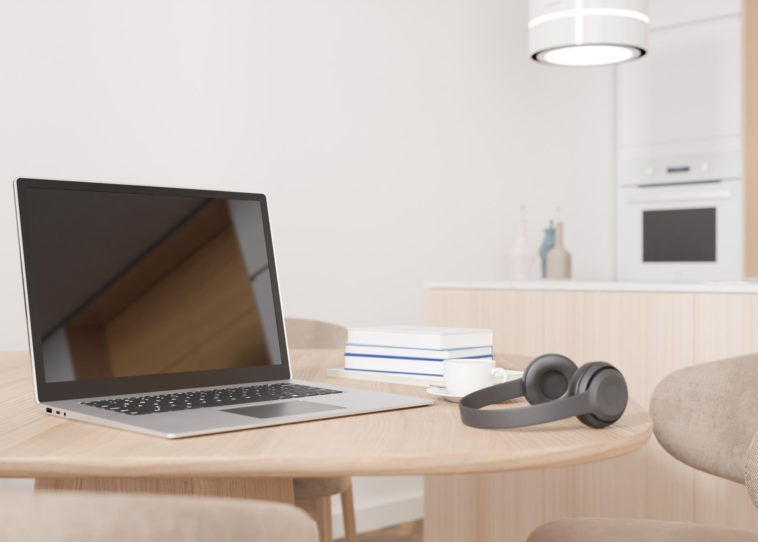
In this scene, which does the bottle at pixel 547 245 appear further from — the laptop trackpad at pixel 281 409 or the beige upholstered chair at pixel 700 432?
the laptop trackpad at pixel 281 409

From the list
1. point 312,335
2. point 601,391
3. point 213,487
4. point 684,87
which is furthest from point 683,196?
point 213,487

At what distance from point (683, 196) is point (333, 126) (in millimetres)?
2016

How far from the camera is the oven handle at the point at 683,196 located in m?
4.37

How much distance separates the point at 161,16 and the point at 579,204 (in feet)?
8.37

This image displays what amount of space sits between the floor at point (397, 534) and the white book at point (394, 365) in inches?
84.6

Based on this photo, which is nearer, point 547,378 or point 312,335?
point 547,378

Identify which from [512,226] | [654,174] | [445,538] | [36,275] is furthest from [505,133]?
[36,275]

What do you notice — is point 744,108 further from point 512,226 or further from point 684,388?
point 684,388

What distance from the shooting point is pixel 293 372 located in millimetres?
1487

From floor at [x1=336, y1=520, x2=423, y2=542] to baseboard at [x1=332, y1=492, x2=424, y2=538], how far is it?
0.03 m

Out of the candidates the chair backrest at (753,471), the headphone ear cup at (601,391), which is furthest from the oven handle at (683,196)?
the headphone ear cup at (601,391)

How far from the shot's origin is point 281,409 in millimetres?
1041

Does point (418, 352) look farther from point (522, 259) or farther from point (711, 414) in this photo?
point (522, 259)

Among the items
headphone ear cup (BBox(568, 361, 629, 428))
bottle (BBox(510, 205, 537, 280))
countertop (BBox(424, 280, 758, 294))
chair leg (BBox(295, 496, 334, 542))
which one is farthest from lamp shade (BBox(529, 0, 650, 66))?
headphone ear cup (BBox(568, 361, 629, 428))
